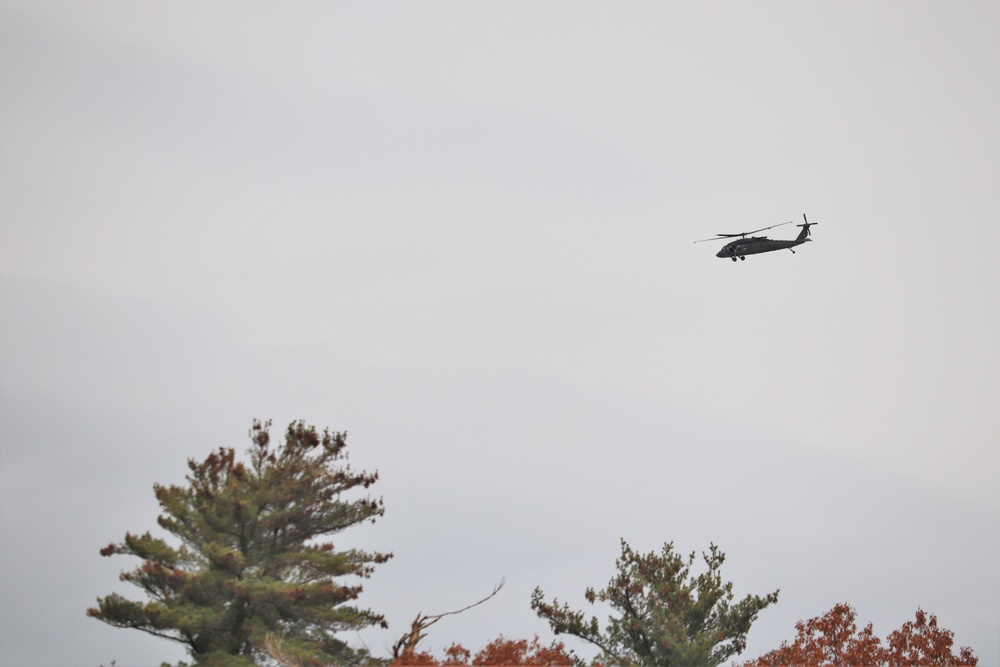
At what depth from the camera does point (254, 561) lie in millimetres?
35875

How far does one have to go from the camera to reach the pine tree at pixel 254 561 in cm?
3378

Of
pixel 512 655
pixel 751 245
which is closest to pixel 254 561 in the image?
pixel 512 655

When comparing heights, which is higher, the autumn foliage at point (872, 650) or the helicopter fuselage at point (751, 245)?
the helicopter fuselage at point (751, 245)

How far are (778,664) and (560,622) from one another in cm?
1016

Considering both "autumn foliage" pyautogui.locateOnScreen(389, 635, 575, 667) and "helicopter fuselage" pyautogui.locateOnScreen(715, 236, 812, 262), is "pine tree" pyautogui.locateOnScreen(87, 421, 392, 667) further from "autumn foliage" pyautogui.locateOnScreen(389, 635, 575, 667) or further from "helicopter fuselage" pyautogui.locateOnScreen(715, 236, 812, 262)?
"helicopter fuselage" pyautogui.locateOnScreen(715, 236, 812, 262)

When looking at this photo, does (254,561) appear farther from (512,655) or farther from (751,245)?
(751,245)

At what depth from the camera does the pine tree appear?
33.8 metres

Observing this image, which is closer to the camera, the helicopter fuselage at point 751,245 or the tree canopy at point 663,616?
the tree canopy at point 663,616

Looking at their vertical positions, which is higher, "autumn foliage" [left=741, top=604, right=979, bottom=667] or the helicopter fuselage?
the helicopter fuselage

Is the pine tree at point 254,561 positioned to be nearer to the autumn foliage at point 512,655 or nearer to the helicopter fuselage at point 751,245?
the autumn foliage at point 512,655

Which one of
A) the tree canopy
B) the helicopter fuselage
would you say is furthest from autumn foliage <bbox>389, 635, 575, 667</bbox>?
the helicopter fuselage

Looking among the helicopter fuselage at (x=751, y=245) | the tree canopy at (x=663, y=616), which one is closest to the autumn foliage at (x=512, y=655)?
the tree canopy at (x=663, y=616)

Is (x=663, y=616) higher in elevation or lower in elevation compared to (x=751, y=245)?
lower

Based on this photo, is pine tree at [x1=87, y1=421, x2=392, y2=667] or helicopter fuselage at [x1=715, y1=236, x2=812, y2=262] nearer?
pine tree at [x1=87, y1=421, x2=392, y2=667]
